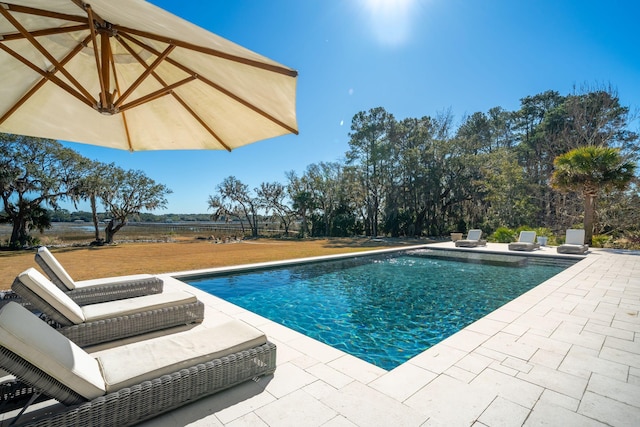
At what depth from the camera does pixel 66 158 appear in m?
17.3

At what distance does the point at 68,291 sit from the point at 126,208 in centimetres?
2068

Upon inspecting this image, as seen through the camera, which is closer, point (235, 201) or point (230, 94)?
point (230, 94)

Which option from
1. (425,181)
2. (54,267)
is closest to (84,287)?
Answer: (54,267)

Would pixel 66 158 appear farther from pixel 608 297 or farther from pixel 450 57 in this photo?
pixel 608 297

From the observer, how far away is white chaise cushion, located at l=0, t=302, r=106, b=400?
4.88ft

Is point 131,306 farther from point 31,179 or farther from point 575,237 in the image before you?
point 31,179

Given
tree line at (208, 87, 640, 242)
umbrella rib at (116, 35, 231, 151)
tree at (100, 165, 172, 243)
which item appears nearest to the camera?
umbrella rib at (116, 35, 231, 151)

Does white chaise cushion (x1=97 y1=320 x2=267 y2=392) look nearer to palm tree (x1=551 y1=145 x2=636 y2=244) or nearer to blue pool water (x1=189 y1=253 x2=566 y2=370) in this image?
blue pool water (x1=189 y1=253 x2=566 y2=370)

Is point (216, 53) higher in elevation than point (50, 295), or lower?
higher

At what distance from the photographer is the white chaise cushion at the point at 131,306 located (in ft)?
9.72

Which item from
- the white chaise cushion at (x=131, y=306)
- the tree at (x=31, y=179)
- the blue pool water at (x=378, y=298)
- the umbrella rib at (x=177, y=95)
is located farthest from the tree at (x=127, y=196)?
the white chaise cushion at (x=131, y=306)

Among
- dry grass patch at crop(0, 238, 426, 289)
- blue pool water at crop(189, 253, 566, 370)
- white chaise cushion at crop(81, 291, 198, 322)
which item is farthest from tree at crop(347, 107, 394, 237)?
white chaise cushion at crop(81, 291, 198, 322)

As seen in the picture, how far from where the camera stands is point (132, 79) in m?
3.61

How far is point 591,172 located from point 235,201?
1105 inches
